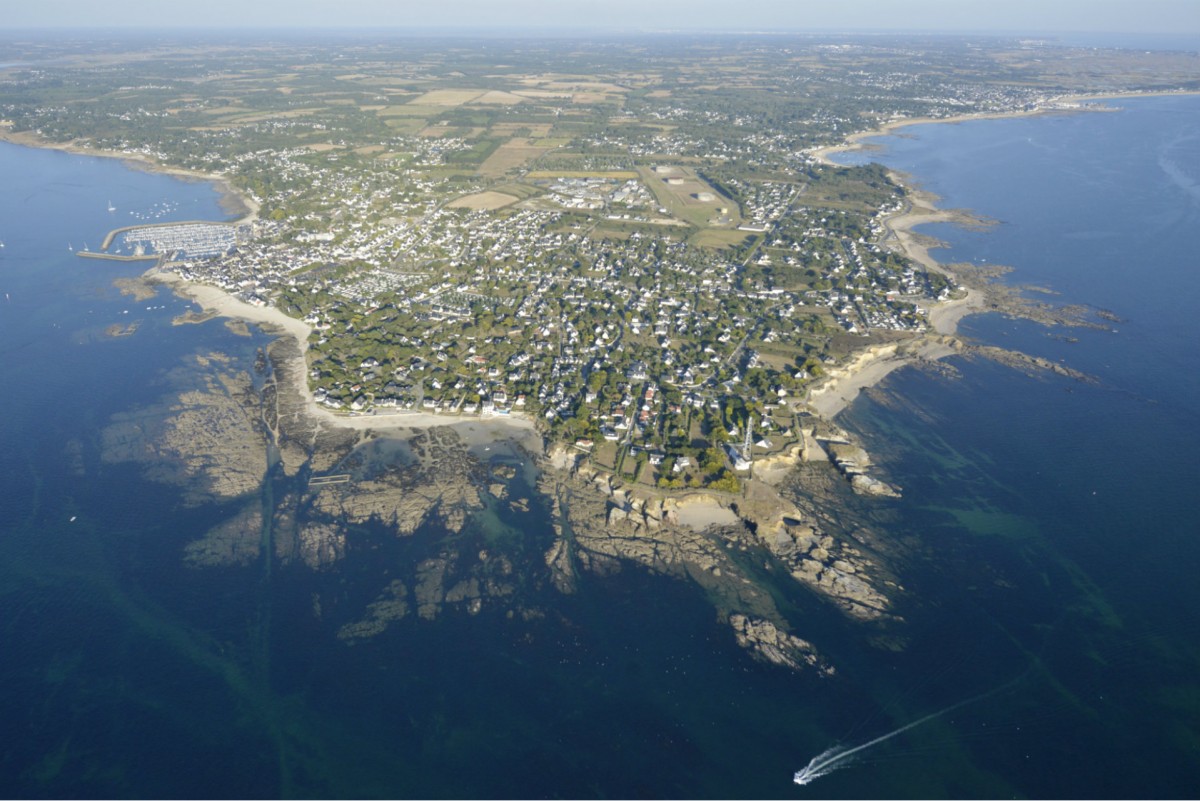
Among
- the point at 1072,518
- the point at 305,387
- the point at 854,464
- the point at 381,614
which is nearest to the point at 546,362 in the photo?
the point at 305,387

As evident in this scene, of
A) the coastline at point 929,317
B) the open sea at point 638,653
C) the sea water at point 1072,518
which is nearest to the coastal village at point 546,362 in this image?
the coastline at point 929,317

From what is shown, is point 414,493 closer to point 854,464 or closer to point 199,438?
point 199,438

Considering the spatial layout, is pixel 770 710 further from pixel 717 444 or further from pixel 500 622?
pixel 717 444

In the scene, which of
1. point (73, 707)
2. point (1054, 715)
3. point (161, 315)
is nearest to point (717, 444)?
point (1054, 715)

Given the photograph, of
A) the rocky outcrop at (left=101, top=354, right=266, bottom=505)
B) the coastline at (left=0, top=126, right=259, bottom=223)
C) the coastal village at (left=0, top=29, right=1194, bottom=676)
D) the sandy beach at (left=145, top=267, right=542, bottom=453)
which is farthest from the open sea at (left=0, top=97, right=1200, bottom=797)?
the coastline at (left=0, top=126, right=259, bottom=223)

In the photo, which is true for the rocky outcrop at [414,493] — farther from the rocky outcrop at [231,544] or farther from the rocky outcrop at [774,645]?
the rocky outcrop at [774,645]

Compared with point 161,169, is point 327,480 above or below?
below

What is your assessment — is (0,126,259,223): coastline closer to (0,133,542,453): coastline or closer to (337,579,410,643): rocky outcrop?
(0,133,542,453): coastline

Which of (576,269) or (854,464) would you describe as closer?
(854,464)

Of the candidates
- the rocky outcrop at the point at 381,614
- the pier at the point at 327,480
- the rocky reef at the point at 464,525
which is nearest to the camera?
the rocky outcrop at the point at 381,614
